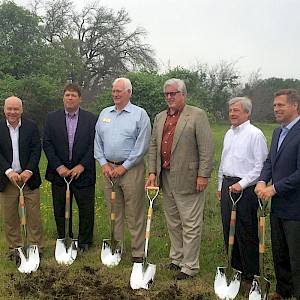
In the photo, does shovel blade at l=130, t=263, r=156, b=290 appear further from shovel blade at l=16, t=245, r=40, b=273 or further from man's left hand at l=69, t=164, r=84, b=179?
man's left hand at l=69, t=164, r=84, b=179

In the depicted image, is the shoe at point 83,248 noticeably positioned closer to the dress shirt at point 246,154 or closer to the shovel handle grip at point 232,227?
the shovel handle grip at point 232,227

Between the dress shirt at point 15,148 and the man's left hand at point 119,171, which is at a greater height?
the dress shirt at point 15,148

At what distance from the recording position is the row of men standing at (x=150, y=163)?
4199 mm

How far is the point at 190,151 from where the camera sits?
4648 mm

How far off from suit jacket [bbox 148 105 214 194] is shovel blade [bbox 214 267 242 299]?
0.91 meters

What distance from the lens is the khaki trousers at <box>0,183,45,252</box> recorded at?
5250mm

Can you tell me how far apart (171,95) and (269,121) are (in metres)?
26.3

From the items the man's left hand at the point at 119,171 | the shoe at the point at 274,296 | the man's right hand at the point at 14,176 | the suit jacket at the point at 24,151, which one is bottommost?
the shoe at the point at 274,296

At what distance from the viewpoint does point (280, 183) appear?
373 centimetres

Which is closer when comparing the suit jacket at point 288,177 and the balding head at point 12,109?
the suit jacket at point 288,177

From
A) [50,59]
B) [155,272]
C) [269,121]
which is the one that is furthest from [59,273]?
[269,121]

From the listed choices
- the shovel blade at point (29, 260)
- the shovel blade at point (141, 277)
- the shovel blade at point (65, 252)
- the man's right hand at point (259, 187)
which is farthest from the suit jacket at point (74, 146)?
the man's right hand at point (259, 187)

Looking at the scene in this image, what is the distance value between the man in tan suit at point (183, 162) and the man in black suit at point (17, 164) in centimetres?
147

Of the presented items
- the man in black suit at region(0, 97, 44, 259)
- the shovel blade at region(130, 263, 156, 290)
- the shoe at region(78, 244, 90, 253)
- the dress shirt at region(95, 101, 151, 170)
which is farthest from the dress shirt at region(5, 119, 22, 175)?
the shovel blade at region(130, 263, 156, 290)
